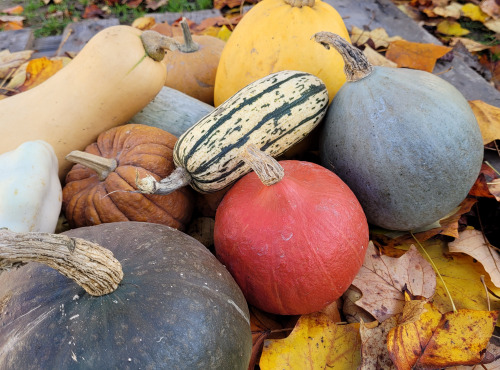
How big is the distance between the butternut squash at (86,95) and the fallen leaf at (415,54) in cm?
129

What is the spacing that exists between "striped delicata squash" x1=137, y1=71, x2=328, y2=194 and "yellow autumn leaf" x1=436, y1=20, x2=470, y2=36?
6.46 ft

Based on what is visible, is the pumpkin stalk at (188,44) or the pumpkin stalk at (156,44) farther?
the pumpkin stalk at (188,44)

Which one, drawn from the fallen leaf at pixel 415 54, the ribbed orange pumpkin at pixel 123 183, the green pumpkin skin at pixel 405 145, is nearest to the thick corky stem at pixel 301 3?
the green pumpkin skin at pixel 405 145

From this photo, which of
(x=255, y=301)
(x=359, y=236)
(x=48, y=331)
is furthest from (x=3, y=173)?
(x=359, y=236)

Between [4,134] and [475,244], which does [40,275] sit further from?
[475,244]

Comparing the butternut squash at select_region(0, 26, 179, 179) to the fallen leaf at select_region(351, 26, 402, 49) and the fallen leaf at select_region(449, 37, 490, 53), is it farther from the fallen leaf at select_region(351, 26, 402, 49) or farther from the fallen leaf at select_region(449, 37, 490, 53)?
the fallen leaf at select_region(449, 37, 490, 53)

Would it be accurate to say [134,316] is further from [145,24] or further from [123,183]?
[145,24]

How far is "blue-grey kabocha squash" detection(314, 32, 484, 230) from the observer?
1.33 m

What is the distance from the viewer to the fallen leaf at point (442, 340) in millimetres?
1095

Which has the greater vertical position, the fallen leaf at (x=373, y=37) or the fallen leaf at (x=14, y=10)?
the fallen leaf at (x=14, y=10)

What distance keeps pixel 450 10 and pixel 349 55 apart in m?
2.16

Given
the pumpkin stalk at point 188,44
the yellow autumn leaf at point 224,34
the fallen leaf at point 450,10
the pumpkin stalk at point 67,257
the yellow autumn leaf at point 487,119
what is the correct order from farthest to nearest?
the fallen leaf at point 450,10, the yellow autumn leaf at point 224,34, the pumpkin stalk at point 188,44, the yellow autumn leaf at point 487,119, the pumpkin stalk at point 67,257

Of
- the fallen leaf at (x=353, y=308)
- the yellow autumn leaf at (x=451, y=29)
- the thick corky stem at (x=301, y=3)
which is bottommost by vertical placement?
the fallen leaf at (x=353, y=308)

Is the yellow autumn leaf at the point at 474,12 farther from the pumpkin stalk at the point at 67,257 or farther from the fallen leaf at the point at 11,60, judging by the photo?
the pumpkin stalk at the point at 67,257
